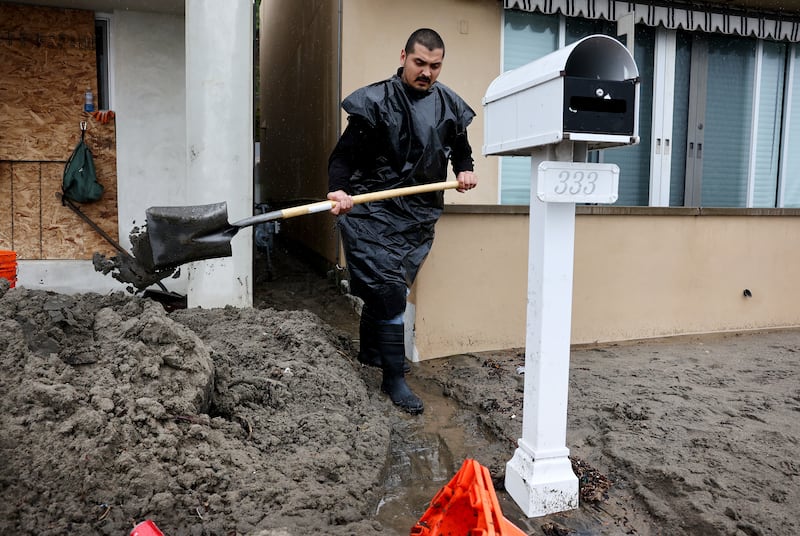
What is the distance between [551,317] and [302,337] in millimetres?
1812

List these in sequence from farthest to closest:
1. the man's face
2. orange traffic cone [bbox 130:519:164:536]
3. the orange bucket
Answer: the orange bucket, the man's face, orange traffic cone [bbox 130:519:164:536]

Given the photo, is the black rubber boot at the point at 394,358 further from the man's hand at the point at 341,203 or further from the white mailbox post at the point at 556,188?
the white mailbox post at the point at 556,188

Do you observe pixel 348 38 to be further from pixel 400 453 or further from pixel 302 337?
pixel 400 453

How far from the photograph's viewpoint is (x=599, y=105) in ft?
7.42

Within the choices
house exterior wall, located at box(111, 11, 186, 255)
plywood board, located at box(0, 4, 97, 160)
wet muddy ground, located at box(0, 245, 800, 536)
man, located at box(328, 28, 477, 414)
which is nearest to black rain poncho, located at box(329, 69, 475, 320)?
man, located at box(328, 28, 477, 414)

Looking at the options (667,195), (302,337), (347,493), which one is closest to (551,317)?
(347,493)

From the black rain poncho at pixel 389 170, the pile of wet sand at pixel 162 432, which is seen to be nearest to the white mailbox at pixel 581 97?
the black rain poncho at pixel 389 170

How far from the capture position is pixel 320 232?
23.6ft

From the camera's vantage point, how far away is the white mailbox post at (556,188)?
2.22 m

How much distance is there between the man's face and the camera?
3.31 m

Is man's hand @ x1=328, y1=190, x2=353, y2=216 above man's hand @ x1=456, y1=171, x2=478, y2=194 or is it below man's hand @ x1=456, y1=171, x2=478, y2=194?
below

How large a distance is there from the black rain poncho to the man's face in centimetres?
6

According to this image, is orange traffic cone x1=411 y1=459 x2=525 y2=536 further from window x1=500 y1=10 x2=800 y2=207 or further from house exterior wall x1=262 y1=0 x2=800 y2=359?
window x1=500 y1=10 x2=800 y2=207

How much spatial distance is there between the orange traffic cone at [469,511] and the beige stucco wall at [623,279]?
2.34 m
